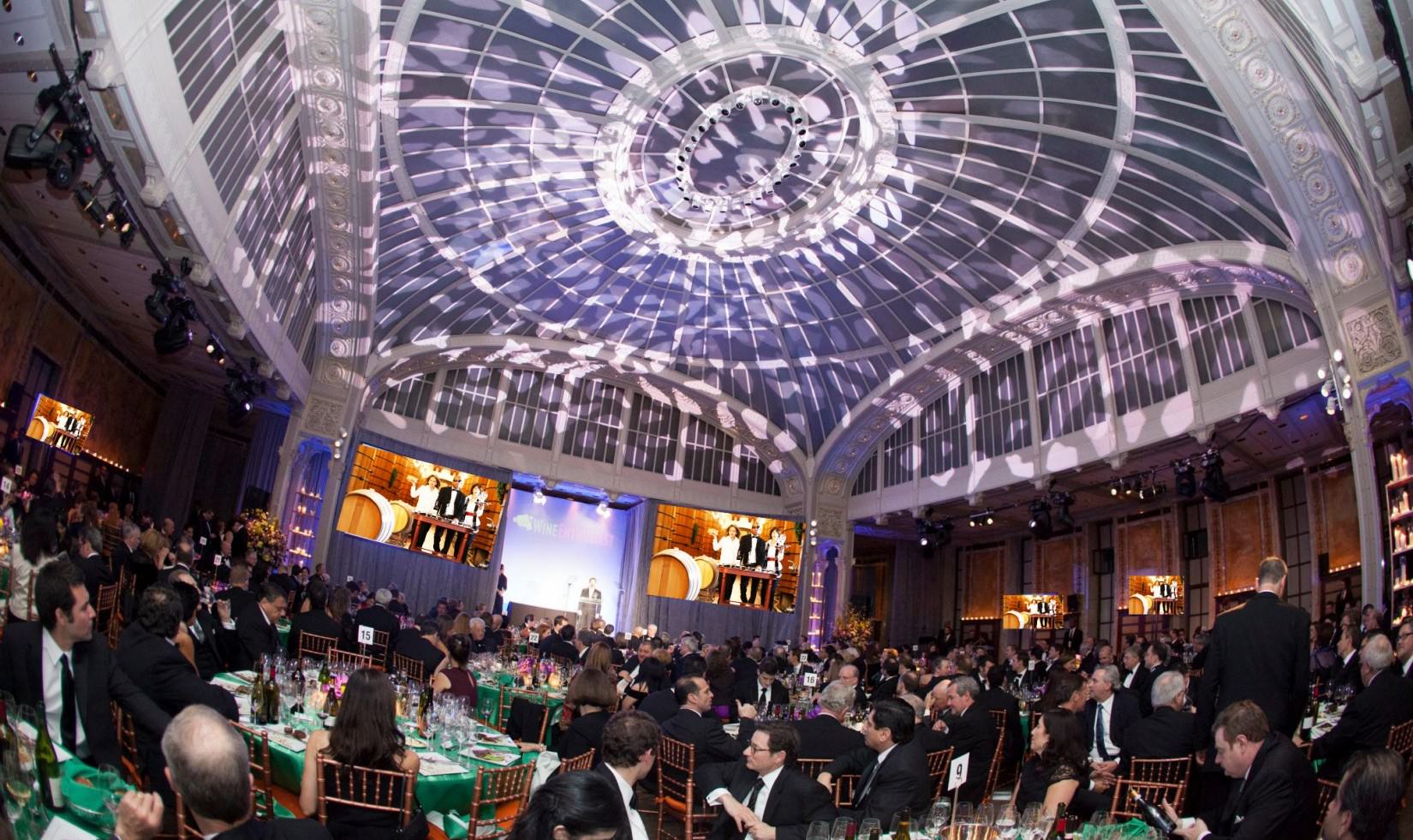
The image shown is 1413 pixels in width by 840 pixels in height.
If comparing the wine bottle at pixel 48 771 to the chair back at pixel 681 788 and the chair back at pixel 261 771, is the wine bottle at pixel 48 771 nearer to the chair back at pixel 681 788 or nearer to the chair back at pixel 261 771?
the chair back at pixel 261 771

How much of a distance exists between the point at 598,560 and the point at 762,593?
512 cm

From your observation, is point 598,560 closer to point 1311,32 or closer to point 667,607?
point 667,607

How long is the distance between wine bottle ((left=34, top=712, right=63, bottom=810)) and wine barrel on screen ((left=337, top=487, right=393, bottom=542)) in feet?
75.0

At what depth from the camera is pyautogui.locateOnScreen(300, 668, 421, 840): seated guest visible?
4358 millimetres

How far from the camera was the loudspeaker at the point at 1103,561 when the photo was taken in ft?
85.6

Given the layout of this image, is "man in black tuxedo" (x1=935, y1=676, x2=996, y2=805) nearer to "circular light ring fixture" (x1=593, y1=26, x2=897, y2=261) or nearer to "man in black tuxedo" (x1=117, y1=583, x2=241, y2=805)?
"man in black tuxedo" (x1=117, y1=583, x2=241, y2=805)

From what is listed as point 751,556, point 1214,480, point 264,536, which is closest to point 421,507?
point 264,536

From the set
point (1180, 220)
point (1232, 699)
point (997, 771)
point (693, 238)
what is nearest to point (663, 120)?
point (693, 238)

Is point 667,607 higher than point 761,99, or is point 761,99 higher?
point 761,99

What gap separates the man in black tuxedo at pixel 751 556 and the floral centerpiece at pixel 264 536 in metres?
14.2

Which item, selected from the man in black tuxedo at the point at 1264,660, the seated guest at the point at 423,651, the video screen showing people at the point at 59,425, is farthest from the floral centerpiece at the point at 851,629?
the man in black tuxedo at the point at 1264,660

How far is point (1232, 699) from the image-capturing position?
641 cm

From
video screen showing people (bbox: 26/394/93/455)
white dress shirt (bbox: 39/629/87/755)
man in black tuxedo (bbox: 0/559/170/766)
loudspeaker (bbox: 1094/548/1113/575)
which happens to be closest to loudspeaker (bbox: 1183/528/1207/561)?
loudspeaker (bbox: 1094/548/1113/575)

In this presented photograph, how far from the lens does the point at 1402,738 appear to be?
7.36 metres
